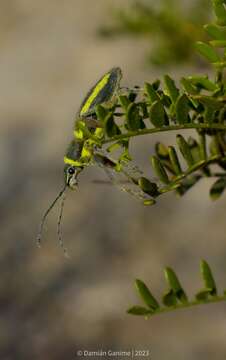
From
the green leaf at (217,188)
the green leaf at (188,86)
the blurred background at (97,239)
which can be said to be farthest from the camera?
the blurred background at (97,239)

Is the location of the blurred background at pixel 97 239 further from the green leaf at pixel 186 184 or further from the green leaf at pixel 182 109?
the green leaf at pixel 182 109

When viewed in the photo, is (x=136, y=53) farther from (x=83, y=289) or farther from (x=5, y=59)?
(x=83, y=289)

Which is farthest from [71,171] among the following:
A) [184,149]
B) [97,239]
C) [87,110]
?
[97,239]

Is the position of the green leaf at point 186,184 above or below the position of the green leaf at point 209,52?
below

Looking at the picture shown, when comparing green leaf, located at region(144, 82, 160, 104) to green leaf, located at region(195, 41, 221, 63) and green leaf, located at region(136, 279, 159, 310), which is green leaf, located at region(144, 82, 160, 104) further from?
green leaf, located at region(136, 279, 159, 310)

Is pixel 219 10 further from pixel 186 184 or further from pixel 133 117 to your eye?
pixel 186 184

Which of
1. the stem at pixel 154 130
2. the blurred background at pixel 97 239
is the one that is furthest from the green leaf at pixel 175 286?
the blurred background at pixel 97 239
